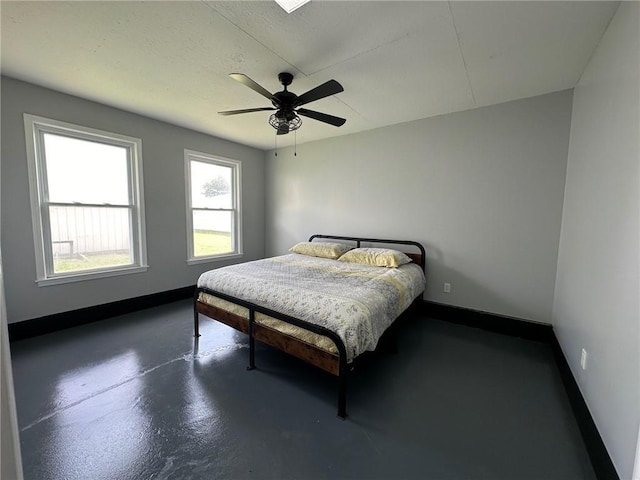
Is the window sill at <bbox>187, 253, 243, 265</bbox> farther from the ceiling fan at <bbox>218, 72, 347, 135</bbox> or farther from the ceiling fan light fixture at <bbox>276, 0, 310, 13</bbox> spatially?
the ceiling fan light fixture at <bbox>276, 0, 310, 13</bbox>

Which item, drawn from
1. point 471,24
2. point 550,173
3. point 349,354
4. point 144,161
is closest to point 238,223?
point 144,161

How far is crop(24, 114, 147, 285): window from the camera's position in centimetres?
273

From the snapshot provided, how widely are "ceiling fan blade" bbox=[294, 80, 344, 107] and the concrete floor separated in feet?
7.47

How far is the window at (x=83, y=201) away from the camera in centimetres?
273

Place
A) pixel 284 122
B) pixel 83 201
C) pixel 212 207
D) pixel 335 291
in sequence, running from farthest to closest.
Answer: pixel 212 207, pixel 83 201, pixel 284 122, pixel 335 291

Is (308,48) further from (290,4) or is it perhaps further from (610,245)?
(610,245)

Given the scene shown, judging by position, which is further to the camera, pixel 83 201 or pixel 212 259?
pixel 212 259

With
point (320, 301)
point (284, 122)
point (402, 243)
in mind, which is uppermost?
point (284, 122)

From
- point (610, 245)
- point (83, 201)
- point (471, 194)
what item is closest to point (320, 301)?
point (610, 245)

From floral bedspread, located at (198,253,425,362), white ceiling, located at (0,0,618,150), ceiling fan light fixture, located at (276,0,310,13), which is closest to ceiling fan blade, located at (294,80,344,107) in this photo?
white ceiling, located at (0,0,618,150)

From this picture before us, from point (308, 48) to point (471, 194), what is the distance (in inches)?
94.0

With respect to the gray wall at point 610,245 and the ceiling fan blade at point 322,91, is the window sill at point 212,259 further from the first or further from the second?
the gray wall at point 610,245

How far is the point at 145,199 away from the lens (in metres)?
3.51

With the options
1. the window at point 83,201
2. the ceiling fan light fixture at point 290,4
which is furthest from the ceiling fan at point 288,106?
the window at point 83,201
